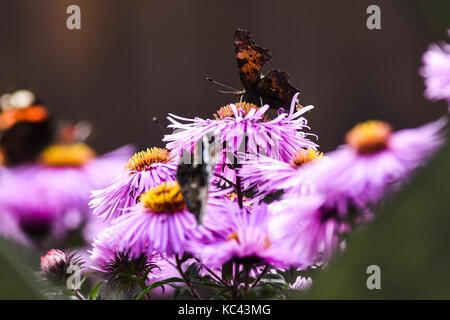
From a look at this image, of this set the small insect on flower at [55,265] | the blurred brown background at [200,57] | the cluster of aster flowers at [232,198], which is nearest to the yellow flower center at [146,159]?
the cluster of aster flowers at [232,198]

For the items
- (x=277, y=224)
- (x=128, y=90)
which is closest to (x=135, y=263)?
(x=277, y=224)

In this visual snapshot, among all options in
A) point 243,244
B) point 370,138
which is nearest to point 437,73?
point 370,138

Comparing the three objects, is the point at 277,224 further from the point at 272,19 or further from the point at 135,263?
the point at 272,19

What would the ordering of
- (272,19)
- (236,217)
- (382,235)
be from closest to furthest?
(382,235), (236,217), (272,19)

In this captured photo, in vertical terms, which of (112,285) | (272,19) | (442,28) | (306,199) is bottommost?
(112,285)

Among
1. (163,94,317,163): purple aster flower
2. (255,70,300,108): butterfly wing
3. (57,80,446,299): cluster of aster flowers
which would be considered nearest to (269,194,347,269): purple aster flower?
(57,80,446,299): cluster of aster flowers

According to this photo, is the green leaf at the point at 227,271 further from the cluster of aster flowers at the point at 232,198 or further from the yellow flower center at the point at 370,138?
the yellow flower center at the point at 370,138

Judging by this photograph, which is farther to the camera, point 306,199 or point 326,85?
point 326,85

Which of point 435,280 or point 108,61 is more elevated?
point 108,61
